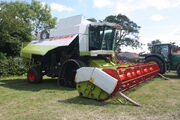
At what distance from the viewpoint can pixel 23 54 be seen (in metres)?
9.23

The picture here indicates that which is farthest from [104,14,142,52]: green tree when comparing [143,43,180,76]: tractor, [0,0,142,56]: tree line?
[143,43,180,76]: tractor

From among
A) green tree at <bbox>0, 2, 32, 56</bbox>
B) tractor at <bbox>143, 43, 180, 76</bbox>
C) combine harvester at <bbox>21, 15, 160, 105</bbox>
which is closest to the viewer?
combine harvester at <bbox>21, 15, 160, 105</bbox>

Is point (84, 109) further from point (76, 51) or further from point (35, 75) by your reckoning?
point (35, 75)

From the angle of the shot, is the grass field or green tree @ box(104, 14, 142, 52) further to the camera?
green tree @ box(104, 14, 142, 52)

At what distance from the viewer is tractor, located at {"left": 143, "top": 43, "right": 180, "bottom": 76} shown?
36.6 feet

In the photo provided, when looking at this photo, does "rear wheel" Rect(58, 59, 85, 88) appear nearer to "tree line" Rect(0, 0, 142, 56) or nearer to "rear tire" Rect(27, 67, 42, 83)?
"rear tire" Rect(27, 67, 42, 83)

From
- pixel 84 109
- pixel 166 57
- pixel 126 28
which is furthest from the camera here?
pixel 126 28

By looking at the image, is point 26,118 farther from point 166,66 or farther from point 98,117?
point 166,66

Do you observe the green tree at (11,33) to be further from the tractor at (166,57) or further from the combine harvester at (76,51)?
the tractor at (166,57)

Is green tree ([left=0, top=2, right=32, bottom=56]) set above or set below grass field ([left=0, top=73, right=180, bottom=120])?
above

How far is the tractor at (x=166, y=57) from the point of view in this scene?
11150 mm

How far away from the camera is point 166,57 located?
38.0 ft

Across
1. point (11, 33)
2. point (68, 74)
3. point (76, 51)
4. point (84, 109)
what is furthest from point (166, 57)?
point (11, 33)

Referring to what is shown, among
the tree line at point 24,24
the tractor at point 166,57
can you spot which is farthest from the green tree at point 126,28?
the tractor at point 166,57
